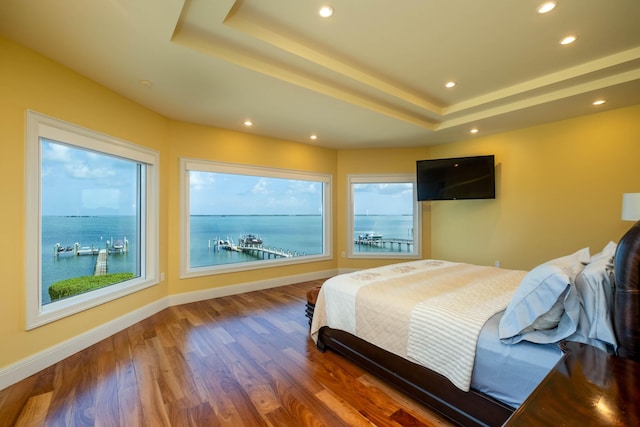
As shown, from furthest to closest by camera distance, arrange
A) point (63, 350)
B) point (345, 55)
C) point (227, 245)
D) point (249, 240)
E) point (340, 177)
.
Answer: point (340, 177)
point (249, 240)
point (227, 245)
point (345, 55)
point (63, 350)

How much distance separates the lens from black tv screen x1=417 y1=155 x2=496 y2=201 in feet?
14.5

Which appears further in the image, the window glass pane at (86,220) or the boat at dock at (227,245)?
the boat at dock at (227,245)

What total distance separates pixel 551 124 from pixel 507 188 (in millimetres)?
1037

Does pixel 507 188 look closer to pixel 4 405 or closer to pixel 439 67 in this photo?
pixel 439 67

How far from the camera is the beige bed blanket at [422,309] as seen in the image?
5.28 ft

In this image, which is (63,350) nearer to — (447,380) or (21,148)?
(21,148)

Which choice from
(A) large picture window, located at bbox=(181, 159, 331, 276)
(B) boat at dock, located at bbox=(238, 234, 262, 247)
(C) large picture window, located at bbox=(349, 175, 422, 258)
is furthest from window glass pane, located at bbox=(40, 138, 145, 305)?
(C) large picture window, located at bbox=(349, 175, 422, 258)

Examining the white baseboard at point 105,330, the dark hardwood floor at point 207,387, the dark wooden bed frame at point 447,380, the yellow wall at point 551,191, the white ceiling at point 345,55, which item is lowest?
the dark hardwood floor at point 207,387

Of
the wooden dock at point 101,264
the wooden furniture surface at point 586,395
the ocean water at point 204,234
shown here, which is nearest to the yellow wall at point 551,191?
the ocean water at point 204,234

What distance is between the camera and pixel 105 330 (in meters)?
2.82

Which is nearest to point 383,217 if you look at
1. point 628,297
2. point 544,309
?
point 544,309

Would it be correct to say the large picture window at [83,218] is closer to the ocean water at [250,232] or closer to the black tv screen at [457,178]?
the ocean water at [250,232]

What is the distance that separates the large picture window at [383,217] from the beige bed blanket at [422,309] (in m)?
2.56

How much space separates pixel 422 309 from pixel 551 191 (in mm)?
3526
